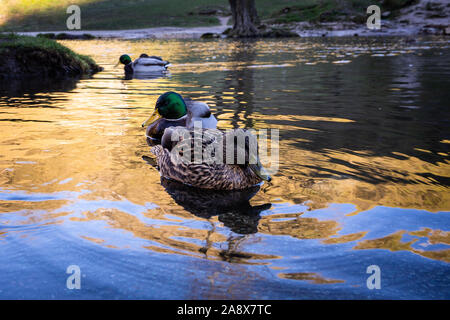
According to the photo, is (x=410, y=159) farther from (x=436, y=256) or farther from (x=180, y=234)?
(x=180, y=234)

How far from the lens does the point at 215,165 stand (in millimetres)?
4270

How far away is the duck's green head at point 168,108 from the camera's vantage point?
19.1ft

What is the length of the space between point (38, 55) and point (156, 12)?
65.2 meters

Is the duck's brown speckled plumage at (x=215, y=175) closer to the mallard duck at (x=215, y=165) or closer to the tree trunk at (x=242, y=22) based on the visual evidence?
the mallard duck at (x=215, y=165)

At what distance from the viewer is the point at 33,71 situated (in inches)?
545

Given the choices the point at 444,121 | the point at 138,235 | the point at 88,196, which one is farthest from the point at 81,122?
the point at 444,121

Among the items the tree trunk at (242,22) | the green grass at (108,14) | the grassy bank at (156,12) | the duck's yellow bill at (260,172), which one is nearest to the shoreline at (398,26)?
the tree trunk at (242,22)

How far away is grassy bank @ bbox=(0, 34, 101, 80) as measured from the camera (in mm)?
13680

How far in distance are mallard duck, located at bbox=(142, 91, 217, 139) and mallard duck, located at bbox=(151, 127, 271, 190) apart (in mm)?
1383

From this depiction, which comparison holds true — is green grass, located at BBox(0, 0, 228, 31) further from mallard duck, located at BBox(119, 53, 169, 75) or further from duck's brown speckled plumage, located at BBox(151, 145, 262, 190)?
duck's brown speckled plumage, located at BBox(151, 145, 262, 190)

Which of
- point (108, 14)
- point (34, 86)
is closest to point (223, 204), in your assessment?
point (34, 86)

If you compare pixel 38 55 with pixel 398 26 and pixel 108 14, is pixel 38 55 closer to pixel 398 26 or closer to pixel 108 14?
pixel 398 26

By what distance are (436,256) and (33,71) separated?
13.5 meters

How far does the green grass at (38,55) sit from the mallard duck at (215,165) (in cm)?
1094
